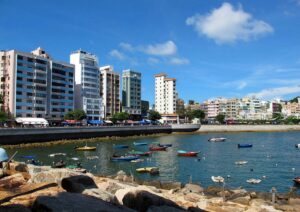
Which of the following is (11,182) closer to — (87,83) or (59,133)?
(59,133)

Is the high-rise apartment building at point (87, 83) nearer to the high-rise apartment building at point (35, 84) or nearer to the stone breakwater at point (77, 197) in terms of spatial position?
the high-rise apartment building at point (35, 84)

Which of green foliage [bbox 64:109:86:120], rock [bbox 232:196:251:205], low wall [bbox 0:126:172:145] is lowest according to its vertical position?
rock [bbox 232:196:251:205]

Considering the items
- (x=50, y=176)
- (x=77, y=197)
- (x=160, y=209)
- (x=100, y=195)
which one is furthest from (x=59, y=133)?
(x=160, y=209)

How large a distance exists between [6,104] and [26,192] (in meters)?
128

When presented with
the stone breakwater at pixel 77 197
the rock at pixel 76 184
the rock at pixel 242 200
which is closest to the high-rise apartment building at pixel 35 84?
the stone breakwater at pixel 77 197

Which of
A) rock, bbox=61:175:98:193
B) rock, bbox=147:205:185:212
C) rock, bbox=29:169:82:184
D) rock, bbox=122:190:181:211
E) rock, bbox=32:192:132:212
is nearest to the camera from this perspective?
rock, bbox=32:192:132:212

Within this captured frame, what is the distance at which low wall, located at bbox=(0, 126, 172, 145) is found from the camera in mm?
97812

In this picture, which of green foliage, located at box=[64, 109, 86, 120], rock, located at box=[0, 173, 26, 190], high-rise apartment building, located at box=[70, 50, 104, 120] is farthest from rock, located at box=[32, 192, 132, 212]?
high-rise apartment building, located at box=[70, 50, 104, 120]

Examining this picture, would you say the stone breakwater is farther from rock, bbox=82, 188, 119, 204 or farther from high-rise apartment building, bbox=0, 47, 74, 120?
high-rise apartment building, bbox=0, 47, 74, 120

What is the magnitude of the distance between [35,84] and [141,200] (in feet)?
442

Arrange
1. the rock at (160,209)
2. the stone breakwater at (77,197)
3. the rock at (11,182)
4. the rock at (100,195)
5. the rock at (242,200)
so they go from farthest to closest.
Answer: the rock at (242,200), the rock at (11,182), the rock at (100,195), the rock at (160,209), the stone breakwater at (77,197)

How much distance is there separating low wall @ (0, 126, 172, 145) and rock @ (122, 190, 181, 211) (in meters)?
86.1

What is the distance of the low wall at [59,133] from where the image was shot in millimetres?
97812

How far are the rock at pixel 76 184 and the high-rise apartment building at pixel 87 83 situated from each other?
511 feet
